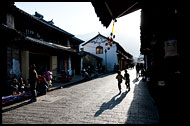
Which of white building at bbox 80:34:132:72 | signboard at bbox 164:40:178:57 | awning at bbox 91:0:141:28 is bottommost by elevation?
signboard at bbox 164:40:178:57

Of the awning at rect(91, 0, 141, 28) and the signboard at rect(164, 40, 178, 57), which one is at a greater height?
the awning at rect(91, 0, 141, 28)

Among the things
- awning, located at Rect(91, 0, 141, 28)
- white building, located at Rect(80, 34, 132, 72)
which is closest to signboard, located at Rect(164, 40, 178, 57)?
awning, located at Rect(91, 0, 141, 28)

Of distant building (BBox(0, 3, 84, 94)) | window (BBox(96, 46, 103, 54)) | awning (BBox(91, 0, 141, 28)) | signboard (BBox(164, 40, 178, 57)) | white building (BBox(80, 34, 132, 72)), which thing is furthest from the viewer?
window (BBox(96, 46, 103, 54))

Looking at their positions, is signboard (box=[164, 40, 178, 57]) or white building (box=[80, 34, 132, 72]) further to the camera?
white building (box=[80, 34, 132, 72])

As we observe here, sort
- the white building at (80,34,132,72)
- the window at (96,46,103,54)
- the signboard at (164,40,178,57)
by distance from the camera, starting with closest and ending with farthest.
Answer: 1. the signboard at (164,40,178,57)
2. the white building at (80,34,132,72)
3. the window at (96,46,103,54)

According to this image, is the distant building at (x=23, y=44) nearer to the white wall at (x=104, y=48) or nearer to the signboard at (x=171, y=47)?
the signboard at (x=171, y=47)

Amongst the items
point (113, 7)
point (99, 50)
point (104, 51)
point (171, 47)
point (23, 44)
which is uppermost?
point (99, 50)

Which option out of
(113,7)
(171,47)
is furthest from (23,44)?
(171,47)

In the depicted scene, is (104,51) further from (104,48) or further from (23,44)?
(23,44)

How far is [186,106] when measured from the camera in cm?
211

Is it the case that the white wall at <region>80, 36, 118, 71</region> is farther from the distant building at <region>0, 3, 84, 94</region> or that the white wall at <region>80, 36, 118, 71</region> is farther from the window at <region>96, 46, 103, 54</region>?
the distant building at <region>0, 3, 84, 94</region>

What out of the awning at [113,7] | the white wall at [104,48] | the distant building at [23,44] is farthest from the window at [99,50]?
the awning at [113,7]

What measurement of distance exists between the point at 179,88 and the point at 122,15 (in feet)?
6.90

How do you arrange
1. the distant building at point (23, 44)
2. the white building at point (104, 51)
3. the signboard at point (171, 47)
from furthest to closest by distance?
the white building at point (104, 51), the distant building at point (23, 44), the signboard at point (171, 47)
